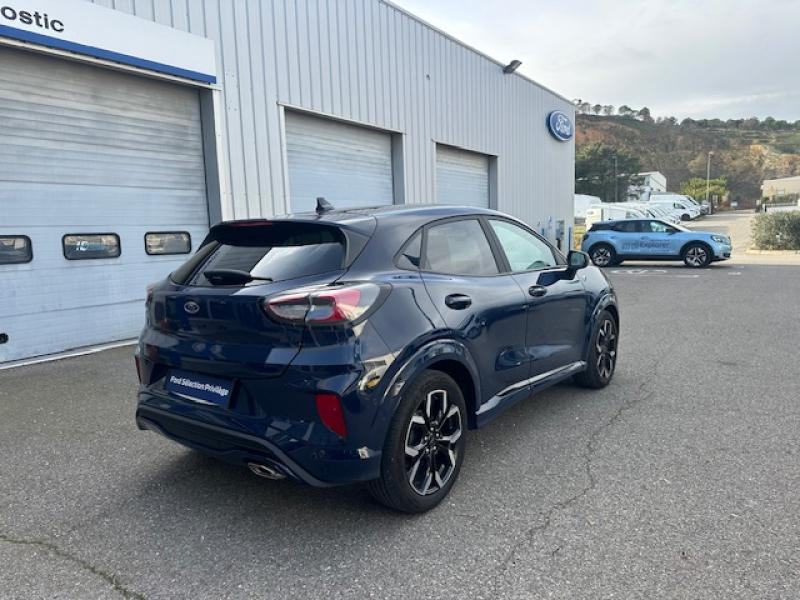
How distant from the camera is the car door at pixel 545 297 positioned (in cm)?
377

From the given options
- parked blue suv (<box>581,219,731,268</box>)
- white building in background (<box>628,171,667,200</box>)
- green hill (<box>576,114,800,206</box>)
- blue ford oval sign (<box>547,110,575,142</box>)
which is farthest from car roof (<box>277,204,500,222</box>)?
green hill (<box>576,114,800,206</box>)

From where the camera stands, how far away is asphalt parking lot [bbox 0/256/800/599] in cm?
232

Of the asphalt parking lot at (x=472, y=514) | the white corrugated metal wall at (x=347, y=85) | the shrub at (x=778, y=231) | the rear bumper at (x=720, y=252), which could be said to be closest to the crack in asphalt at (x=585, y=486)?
the asphalt parking lot at (x=472, y=514)

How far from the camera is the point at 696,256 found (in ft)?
55.8

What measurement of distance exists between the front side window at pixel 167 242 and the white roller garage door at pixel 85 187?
67 mm

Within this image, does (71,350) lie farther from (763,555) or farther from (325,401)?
(763,555)

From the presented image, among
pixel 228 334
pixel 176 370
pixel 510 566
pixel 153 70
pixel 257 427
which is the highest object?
pixel 153 70

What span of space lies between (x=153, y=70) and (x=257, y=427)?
6.39 m

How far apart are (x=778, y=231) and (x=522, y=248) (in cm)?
2224

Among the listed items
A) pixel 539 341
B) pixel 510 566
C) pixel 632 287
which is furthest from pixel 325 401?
pixel 632 287

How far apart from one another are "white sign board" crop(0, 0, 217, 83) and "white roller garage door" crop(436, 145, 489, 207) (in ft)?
21.6

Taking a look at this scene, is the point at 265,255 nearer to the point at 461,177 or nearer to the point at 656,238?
the point at 461,177

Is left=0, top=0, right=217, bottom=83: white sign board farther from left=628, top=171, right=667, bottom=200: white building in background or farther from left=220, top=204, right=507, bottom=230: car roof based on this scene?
left=628, top=171, right=667, bottom=200: white building in background

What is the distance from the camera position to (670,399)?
15.1ft
